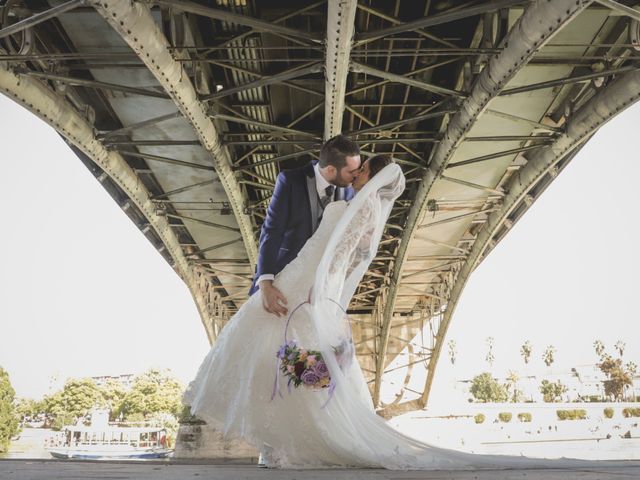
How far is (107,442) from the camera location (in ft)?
224

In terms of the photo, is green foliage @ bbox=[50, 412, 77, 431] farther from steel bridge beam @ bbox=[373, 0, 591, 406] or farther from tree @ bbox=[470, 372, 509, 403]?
steel bridge beam @ bbox=[373, 0, 591, 406]

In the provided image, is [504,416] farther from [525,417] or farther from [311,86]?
[311,86]

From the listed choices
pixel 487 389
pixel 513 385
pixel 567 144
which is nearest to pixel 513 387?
pixel 513 385

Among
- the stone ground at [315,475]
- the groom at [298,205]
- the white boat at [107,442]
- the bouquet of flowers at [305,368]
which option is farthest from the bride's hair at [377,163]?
the white boat at [107,442]

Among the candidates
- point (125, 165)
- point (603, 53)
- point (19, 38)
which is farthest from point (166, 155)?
point (603, 53)

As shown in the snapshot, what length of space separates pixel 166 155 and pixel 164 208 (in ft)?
9.26

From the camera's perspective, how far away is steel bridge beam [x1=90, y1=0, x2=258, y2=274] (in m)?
8.26

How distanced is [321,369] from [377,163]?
67.3 inches

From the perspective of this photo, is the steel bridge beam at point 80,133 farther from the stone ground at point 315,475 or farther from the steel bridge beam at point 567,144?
the steel bridge beam at point 567,144

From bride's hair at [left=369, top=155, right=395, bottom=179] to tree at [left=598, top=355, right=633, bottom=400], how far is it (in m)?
89.7

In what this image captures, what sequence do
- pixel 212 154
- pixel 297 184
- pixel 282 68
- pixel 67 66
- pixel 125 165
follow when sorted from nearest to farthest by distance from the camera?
pixel 297 184
pixel 67 66
pixel 282 68
pixel 212 154
pixel 125 165

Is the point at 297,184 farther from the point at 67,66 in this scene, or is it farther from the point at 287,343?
the point at 67,66

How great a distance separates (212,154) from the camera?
44.4ft

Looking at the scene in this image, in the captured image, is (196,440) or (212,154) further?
(196,440)
